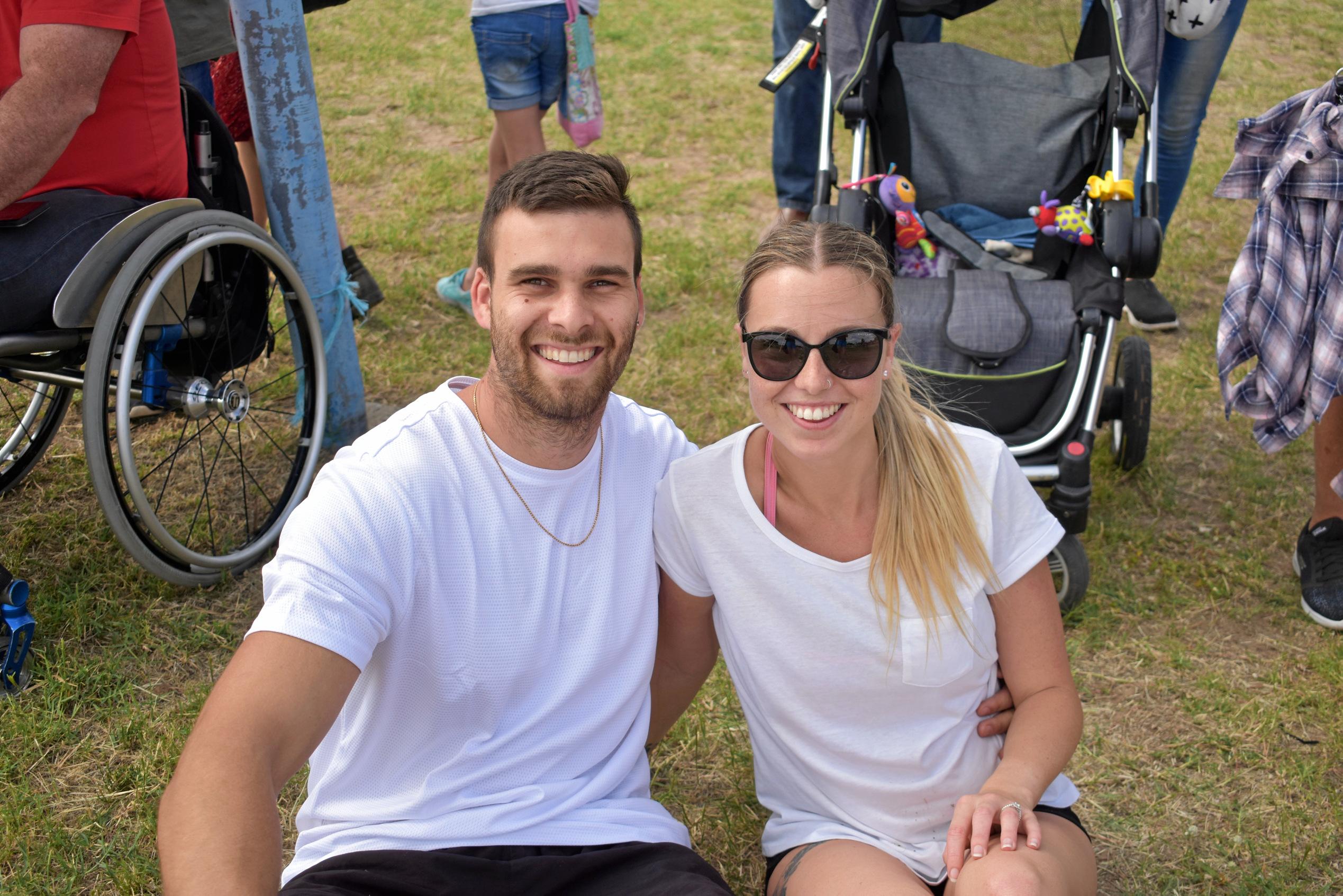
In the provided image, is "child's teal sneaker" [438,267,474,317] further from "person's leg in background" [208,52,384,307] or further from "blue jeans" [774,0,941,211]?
"blue jeans" [774,0,941,211]

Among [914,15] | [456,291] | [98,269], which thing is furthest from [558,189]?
[456,291]

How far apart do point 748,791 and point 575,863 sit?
3.38 ft

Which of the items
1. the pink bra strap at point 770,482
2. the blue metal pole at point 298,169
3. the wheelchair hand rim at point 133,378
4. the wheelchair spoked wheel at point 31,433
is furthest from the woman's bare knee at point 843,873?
the wheelchair spoked wheel at point 31,433

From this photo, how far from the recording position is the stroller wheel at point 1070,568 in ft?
10.4

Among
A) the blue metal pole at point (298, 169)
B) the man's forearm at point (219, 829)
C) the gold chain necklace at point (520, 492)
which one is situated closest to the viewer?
the man's forearm at point (219, 829)

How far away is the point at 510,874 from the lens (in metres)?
1.72

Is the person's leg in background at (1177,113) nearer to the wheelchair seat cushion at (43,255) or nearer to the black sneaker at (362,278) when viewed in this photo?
the black sneaker at (362,278)

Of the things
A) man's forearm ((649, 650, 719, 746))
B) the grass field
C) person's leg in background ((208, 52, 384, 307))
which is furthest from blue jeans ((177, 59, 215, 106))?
man's forearm ((649, 650, 719, 746))

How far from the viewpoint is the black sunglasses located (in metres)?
1.81

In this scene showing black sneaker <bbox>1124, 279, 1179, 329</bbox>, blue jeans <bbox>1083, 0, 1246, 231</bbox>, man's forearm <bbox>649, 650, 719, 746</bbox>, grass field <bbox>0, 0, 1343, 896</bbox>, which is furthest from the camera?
black sneaker <bbox>1124, 279, 1179, 329</bbox>

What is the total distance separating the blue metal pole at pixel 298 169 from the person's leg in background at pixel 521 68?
2.53 feet

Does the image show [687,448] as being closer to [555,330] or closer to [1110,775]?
[555,330]

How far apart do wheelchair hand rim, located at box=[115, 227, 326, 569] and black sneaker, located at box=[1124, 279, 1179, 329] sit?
132 inches

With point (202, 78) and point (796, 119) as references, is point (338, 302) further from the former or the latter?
point (796, 119)
